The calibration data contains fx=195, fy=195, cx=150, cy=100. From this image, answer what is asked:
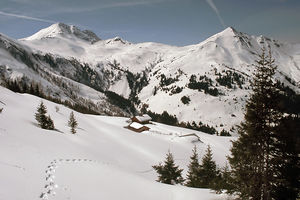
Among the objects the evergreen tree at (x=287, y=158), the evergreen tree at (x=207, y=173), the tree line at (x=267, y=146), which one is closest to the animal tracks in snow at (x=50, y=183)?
the tree line at (x=267, y=146)

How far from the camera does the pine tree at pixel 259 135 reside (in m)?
14.1

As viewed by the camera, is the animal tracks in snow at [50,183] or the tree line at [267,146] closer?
the animal tracks in snow at [50,183]

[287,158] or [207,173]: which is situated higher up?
[287,158]

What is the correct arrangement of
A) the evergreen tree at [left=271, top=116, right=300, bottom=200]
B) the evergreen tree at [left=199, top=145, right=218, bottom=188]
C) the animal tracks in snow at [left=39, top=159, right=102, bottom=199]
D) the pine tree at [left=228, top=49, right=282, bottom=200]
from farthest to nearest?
the evergreen tree at [left=199, top=145, right=218, bottom=188], the pine tree at [left=228, top=49, right=282, bottom=200], the evergreen tree at [left=271, top=116, right=300, bottom=200], the animal tracks in snow at [left=39, top=159, right=102, bottom=199]

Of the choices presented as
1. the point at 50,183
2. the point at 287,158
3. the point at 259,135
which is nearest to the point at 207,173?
the point at 287,158

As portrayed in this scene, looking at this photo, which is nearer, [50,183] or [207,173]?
[50,183]

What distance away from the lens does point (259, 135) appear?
14.5m

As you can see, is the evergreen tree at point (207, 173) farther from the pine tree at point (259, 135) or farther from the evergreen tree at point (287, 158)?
the pine tree at point (259, 135)

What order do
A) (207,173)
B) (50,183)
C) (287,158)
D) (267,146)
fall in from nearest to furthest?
(50,183) → (287,158) → (267,146) → (207,173)

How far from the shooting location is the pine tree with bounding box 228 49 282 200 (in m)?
14.1

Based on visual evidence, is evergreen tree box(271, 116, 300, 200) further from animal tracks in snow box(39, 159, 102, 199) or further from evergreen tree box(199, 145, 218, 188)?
evergreen tree box(199, 145, 218, 188)

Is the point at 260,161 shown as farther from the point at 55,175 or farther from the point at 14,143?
the point at 14,143

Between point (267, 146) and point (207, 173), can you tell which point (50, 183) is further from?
point (207, 173)

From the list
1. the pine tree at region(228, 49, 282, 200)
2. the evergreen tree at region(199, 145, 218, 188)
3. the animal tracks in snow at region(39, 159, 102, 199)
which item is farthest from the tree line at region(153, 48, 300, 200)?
the evergreen tree at region(199, 145, 218, 188)
